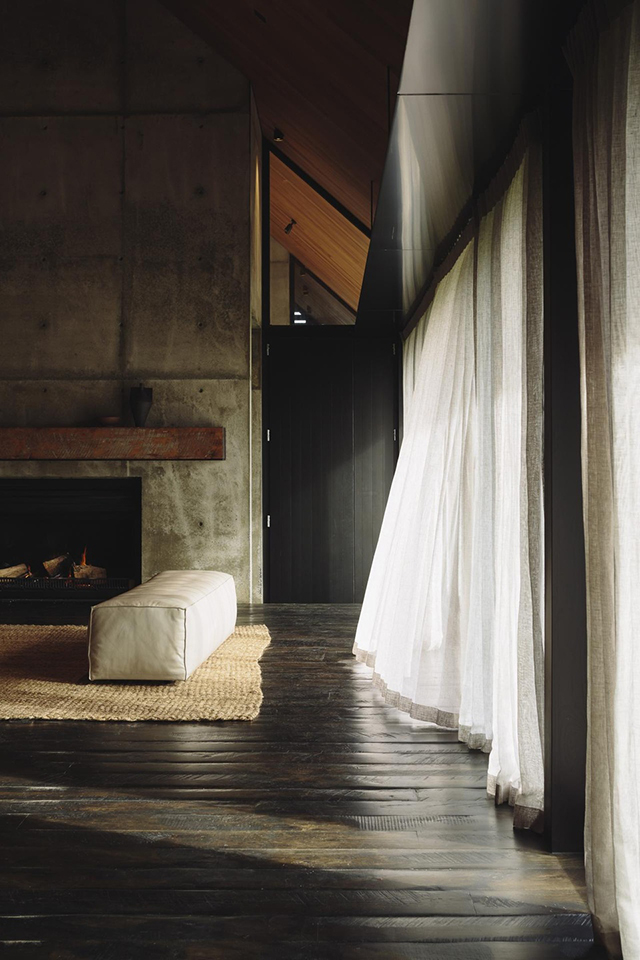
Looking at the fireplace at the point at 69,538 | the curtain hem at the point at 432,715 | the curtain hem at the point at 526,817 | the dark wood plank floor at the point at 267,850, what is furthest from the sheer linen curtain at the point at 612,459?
the fireplace at the point at 69,538

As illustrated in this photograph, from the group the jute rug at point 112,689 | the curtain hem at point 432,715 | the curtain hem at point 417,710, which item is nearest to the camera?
the curtain hem at point 432,715

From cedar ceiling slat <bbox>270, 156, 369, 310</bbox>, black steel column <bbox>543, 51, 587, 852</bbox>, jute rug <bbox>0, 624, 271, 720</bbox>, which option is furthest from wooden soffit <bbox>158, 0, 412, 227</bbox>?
jute rug <bbox>0, 624, 271, 720</bbox>

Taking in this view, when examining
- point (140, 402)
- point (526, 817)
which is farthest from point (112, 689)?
point (140, 402)

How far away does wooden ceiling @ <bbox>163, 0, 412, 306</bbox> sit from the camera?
4203 mm

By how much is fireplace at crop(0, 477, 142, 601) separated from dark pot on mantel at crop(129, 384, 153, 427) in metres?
0.56

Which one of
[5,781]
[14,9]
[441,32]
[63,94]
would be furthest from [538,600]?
[14,9]

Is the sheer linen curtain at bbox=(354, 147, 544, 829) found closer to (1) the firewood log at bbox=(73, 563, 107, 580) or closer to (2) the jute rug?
→ (2) the jute rug

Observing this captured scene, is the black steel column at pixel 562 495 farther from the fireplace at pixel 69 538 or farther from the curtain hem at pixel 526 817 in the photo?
the fireplace at pixel 69 538

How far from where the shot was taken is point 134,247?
22.0 feet

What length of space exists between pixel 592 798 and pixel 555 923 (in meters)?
0.30

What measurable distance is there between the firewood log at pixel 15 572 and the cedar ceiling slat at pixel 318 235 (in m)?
3.98

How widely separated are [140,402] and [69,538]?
5.02 ft

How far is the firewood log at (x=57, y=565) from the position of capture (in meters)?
6.89

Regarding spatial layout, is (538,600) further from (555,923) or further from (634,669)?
(555,923)
